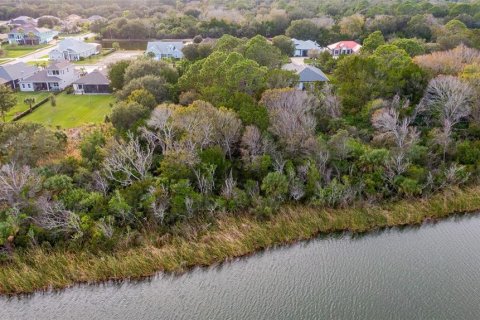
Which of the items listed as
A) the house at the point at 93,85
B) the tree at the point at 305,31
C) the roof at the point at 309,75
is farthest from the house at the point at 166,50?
the roof at the point at 309,75

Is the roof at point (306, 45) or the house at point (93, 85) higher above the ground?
the roof at point (306, 45)

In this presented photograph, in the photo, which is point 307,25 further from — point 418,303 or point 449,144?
point 418,303

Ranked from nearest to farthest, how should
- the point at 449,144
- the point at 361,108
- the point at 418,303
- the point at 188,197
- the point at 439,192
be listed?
the point at 418,303, the point at 188,197, the point at 439,192, the point at 449,144, the point at 361,108

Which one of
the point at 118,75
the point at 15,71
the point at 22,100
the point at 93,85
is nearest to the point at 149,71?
the point at 118,75

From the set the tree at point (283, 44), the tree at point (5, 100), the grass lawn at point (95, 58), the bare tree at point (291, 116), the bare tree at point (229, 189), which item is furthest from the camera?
the grass lawn at point (95, 58)

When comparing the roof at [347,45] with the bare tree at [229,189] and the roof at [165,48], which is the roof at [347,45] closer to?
the roof at [165,48]

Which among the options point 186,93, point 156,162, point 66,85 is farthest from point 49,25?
point 156,162

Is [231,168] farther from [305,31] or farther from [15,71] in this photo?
[305,31]
